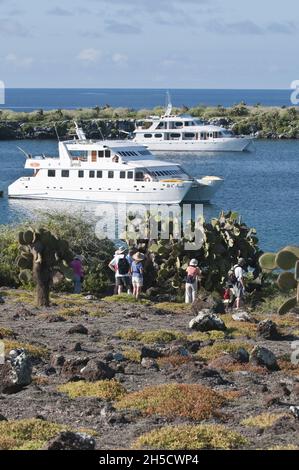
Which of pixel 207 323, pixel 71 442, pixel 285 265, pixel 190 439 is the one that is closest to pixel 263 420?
pixel 190 439

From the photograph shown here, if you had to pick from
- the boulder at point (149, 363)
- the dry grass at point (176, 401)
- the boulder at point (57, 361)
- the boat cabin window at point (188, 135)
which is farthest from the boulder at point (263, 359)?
the boat cabin window at point (188, 135)

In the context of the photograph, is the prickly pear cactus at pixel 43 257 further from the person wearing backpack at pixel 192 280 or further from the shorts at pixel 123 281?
the person wearing backpack at pixel 192 280

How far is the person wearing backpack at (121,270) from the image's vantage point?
26375 mm

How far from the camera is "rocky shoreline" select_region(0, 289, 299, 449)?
12.4m

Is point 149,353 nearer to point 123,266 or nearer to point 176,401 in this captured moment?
point 176,401

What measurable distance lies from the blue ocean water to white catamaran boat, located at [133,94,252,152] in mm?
1356

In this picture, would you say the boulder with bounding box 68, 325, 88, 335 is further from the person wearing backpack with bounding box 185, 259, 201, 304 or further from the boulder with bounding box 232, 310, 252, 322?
the person wearing backpack with bounding box 185, 259, 201, 304

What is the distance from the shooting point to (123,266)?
26.5 metres

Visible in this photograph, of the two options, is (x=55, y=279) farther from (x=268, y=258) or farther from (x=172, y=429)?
(x=172, y=429)


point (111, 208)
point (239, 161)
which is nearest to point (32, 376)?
point (111, 208)

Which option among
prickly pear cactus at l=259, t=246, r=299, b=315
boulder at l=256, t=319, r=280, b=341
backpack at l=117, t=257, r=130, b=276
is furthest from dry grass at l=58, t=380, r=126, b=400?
backpack at l=117, t=257, r=130, b=276

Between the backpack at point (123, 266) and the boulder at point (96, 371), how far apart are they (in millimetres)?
10757

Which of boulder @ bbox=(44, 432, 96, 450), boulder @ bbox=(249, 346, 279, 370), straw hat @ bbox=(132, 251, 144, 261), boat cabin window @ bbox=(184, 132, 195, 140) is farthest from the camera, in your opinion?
boat cabin window @ bbox=(184, 132, 195, 140)
